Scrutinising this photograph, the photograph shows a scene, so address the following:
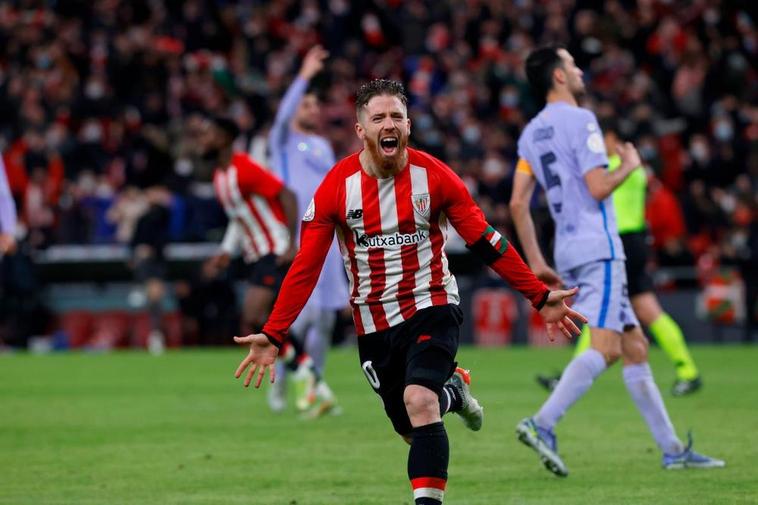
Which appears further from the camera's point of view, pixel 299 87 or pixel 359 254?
pixel 299 87

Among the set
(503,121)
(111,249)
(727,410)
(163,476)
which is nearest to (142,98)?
(111,249)

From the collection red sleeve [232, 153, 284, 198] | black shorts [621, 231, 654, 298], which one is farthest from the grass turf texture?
red sleeve [232, 153, 284, 198]

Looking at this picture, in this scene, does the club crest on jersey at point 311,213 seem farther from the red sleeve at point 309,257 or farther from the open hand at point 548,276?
the open hand at point 548,276

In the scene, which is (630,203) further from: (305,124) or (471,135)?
(471,135)

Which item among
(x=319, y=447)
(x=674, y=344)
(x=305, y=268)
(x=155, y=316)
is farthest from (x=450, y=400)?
(x=155, y=316)

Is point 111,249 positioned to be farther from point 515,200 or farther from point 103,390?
point 515,200

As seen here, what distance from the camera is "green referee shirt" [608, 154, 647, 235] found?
12.6 metres

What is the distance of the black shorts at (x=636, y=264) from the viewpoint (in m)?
12.1

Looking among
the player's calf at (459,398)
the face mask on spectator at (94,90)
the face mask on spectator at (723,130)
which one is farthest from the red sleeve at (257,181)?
the face mask on spectator at (94,90)

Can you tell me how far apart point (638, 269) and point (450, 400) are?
563 centimetres

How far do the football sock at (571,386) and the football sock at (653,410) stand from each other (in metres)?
0.29

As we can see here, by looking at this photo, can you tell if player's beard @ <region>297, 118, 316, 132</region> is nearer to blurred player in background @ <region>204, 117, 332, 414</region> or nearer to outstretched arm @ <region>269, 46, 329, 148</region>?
outstretched arm @ <region>269, 46, 329, 148</region>

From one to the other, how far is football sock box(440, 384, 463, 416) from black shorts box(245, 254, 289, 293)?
5.72 meters

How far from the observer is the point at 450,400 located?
Answer: 680 centimetres
